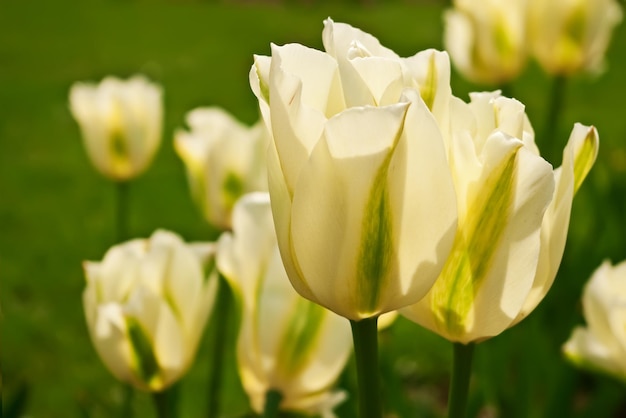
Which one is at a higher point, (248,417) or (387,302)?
(387,302)

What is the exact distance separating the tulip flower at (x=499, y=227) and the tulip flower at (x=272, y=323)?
11.0 inches

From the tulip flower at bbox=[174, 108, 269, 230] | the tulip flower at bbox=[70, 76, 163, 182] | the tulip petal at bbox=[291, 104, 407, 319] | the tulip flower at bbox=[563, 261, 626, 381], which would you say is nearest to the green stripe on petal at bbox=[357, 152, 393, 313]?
the tulip petal at bbox=[291, 104, 407, 319]

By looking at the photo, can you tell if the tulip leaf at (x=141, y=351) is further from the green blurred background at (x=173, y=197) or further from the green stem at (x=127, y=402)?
the green stem at (x=127, y=402)

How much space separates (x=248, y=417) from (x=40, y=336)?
6.05 feet

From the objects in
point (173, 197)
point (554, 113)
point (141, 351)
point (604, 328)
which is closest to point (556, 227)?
point (604, 328)

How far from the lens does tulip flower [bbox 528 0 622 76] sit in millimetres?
1613

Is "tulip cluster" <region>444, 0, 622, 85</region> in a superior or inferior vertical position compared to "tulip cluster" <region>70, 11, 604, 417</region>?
inferior

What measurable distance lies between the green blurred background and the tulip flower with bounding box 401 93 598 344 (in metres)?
0.46

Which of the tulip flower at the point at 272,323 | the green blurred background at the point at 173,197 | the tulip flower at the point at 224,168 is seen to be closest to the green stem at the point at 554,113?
the green blurred background at the point at 173,197

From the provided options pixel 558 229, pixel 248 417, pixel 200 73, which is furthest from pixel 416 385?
pixel 200 73

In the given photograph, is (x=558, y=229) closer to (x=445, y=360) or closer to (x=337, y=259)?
(x=337, y=259)

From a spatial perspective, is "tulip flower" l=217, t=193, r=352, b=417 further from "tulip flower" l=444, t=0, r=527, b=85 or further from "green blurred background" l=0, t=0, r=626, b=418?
"tulip flower" l=444, t=0, r=527, b=85

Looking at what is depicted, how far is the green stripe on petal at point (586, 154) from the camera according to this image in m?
0.65

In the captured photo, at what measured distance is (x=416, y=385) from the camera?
8.04ft
